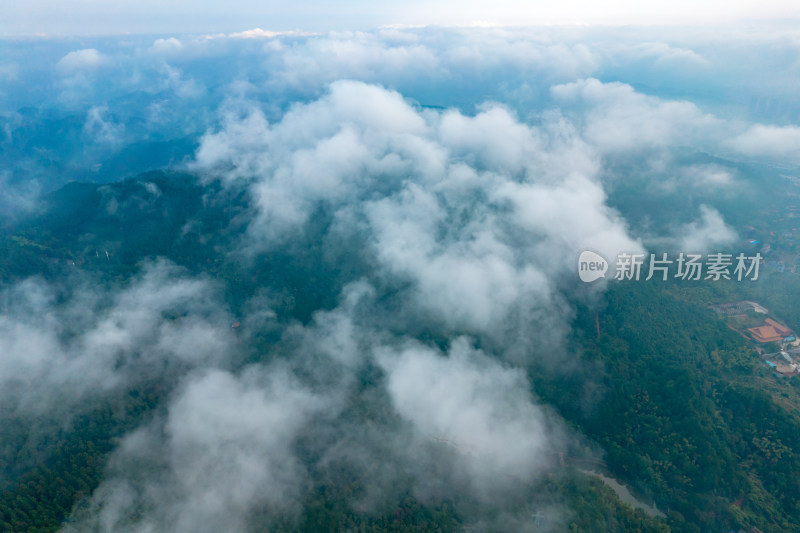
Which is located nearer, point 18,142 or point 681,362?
point 681,362

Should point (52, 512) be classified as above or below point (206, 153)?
below

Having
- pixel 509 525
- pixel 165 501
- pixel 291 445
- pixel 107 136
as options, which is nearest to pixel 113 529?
pixel 165 501

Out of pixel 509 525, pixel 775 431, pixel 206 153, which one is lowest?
pixel 509 525

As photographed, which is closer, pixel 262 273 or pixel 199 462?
pixel 199 462

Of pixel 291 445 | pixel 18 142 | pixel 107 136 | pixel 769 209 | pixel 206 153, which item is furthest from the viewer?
pixel 107 136

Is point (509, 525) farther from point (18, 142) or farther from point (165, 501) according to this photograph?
point (18, 142)

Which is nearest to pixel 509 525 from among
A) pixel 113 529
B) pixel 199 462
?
pixel 199 462

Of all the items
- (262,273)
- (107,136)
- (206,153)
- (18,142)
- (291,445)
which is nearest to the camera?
(291,445)

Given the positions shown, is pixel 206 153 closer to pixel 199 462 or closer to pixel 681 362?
pixel 199 462

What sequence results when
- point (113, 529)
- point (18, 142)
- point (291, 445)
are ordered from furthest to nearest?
point (18, 142), point (291, 445), point (113, 529)
